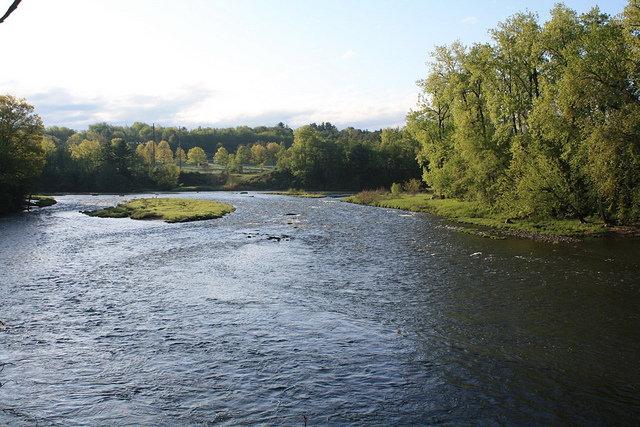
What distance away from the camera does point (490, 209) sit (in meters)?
51.6

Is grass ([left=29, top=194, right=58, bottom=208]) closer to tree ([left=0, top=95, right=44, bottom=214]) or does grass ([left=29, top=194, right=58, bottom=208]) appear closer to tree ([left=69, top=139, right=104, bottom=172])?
tree ([left=0, top=95, right=44, bottom=214])

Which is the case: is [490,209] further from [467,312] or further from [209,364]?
[209,364]

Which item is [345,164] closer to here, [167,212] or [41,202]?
[41,202]

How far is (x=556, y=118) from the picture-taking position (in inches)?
1607

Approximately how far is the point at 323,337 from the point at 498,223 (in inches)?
1357

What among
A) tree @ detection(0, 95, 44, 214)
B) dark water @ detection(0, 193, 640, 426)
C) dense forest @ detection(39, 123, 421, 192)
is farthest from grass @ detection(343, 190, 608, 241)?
dense forest @ detection(39, 123, 421, 192)

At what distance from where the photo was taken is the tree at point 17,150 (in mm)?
64062

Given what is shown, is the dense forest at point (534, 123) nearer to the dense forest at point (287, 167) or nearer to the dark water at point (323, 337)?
the dark water at point (323, 337)

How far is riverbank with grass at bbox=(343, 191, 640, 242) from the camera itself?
38281 mm

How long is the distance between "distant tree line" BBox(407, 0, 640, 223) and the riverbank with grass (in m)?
1.19

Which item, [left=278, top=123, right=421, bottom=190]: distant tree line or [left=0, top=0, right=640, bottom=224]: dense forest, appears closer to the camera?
[left=0, top=0, right=640, bottom=224]: dense forest

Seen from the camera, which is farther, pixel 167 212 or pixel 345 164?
A: pixel 345 164

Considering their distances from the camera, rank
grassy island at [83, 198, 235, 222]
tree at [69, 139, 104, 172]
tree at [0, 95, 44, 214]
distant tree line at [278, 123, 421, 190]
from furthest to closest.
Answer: distant tree line at [278, 123, 421, 190] < tree at [69, 139, 104, 172] < tree at [0, 95, 44, 214] < grassy island at [83, 198, 235, 222]

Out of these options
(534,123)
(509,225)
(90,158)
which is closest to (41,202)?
(90,158)
